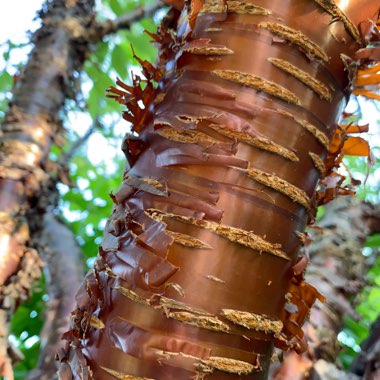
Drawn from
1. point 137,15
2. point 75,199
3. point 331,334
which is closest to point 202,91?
point 331,334

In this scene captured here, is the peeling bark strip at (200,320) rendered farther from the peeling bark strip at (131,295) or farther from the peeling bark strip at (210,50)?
the peeling bark strip at (210,50)

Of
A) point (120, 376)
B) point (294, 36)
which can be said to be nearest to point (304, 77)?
point (294, 36)

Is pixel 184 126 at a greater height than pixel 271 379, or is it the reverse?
pixel 184 126

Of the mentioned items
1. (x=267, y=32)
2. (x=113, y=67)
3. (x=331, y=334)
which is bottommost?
(x=331, y=334)

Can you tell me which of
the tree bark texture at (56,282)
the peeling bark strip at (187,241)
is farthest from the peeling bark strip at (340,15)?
the tree bark texture at (56,282)

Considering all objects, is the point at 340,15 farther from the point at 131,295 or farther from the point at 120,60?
the point at 120,60

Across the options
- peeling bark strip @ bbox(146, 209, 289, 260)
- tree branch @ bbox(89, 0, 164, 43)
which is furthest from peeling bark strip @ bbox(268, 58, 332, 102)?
tree branch @ bbox(89, 0, 164, 43)

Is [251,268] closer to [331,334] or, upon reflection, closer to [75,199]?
[331,334]
